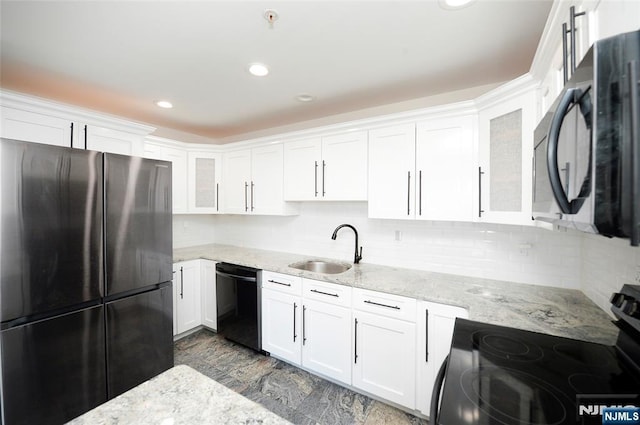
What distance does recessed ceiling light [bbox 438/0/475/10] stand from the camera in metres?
1.29

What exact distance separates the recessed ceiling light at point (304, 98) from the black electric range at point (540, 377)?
7.24 ft

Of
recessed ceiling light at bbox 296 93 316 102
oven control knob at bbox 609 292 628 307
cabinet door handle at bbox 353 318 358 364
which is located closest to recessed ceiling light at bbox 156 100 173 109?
recessed ceiling light at bbox 296 93 316 102

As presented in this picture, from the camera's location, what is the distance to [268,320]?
2607mm

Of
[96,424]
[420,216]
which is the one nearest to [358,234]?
[420,216]

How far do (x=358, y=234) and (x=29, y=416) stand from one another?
2.66 m

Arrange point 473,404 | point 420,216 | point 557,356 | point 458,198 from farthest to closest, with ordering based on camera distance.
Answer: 1. point 420,216
2. point 458,198
3. point 557,356
4. point 473,404

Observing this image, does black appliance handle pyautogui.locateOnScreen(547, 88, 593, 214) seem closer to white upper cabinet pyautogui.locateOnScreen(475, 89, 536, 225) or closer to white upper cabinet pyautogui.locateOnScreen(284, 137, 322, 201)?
white upper cabinet pyautogui.locateOnScreen(475, 89, 536, 225)

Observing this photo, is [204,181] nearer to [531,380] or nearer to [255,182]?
[255,182]

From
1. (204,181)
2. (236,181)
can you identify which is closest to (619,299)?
(236,181)

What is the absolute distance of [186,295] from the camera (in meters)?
3.03

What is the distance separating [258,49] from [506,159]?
1.78 metres

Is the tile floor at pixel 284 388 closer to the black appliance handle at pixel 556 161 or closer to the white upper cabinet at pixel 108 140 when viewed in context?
the black appliance handle at pixel 556 161

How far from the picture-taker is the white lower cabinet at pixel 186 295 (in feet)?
9.61

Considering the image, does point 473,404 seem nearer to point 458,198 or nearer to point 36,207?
point 458,198
